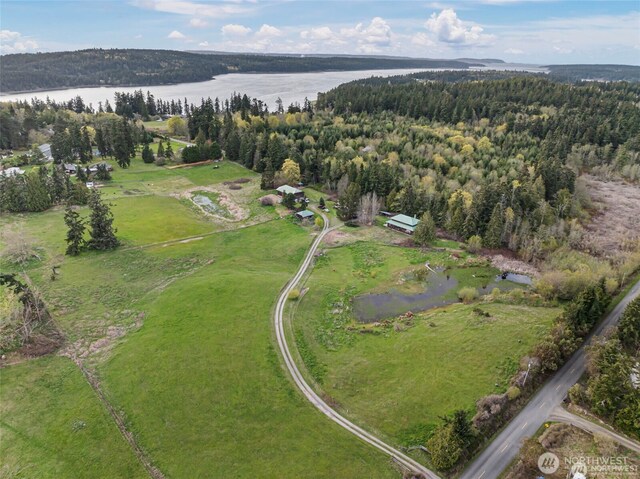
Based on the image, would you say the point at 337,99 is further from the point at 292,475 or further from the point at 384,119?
the point at 292,475

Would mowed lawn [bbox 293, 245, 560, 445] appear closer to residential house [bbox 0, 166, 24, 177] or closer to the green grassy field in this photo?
the green grassy field

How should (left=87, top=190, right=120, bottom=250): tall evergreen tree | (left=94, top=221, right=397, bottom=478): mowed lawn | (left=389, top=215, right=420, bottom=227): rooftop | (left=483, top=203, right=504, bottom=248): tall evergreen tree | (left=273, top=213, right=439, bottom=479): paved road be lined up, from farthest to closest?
(left=389, top=215, right=420, bottom=227): rooftop → (left=483, top=203, right=504, bottom=248): tall evergreen tree → (left=87, top=190, right=120, bottom=250): tall evergreen tree → (left=94, top=221, right=397, bottom=478): mowed lawn → (left=273, top=213, right=439, bottom=479): paved road

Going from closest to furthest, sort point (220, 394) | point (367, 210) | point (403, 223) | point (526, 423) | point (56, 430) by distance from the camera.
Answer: point (56, 430), point (526, 423), point (220, 394), point (403, 223), point (367, 210)

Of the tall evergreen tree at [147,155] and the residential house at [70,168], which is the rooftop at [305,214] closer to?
the tall evergreen tree at [147,155]

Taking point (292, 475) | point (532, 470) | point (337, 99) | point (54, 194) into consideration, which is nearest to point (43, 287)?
point (54, 194)

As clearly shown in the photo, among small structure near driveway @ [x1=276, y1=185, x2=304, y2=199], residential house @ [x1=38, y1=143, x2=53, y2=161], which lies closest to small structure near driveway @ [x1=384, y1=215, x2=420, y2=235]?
small structure near driveway @ [x1=276, y1=185, x2=304, y2=199]

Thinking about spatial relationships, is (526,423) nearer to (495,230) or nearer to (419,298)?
(419,298)

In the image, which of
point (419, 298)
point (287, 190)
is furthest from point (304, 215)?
point (419, 298)
